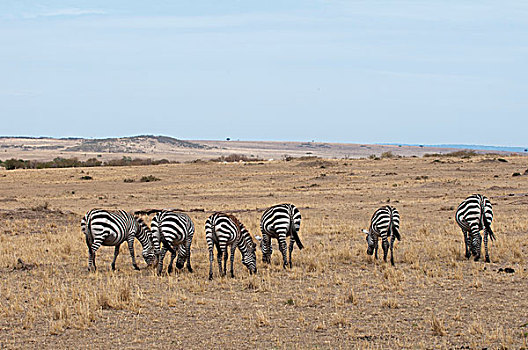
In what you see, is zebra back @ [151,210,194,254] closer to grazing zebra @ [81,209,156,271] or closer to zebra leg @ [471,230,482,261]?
grazing zebra @ [81,209,156,271]

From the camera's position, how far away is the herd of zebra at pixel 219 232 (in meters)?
12.5

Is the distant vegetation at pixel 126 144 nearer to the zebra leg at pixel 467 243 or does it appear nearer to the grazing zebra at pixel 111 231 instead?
the grazing zebra at pixel 111 231

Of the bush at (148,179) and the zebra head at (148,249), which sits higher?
the bush at (148,179)

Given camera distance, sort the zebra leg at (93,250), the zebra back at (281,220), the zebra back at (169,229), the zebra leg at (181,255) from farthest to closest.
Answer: the zebra back at (281,220)
the zebra leg at (181,255)
the zebra leg at (93,250)
the zebra back at (169,229)

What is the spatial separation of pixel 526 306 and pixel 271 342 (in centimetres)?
452

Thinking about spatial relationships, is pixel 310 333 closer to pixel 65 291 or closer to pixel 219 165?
pixel 65 291

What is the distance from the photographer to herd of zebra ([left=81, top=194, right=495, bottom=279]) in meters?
12.5

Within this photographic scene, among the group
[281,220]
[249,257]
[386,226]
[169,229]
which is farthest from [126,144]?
[249,257]

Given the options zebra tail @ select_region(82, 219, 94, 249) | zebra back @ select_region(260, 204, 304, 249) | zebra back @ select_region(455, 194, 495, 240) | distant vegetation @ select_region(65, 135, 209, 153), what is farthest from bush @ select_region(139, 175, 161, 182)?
distant vegetation @ select_region(65, 135, 209, 153)

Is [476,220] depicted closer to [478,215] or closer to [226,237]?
[478,215]

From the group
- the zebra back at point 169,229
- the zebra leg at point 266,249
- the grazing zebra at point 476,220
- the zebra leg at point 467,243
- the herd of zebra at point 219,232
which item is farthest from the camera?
the zebra leg at point 467,243

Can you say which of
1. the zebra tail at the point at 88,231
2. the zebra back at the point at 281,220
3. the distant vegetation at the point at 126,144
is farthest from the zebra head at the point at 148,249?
the distant vegetation at the point at 126,144

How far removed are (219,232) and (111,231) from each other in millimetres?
2613

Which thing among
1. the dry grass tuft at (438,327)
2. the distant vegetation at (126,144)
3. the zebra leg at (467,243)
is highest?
the distant vegetation at (126,144)
